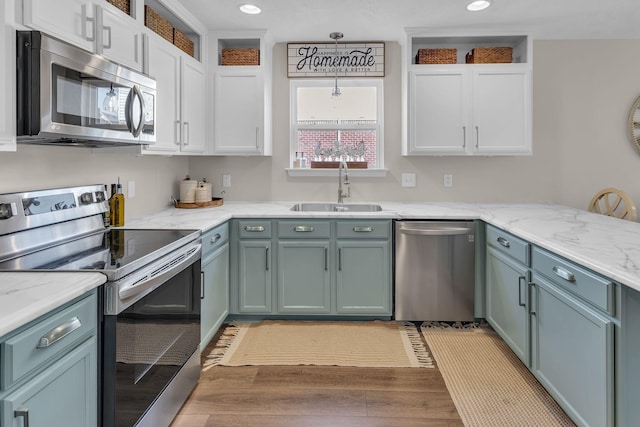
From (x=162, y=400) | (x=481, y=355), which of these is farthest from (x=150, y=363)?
(x=481, y=355)

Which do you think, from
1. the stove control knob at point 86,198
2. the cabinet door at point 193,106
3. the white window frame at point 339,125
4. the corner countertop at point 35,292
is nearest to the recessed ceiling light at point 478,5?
the white window frame at point 339,125

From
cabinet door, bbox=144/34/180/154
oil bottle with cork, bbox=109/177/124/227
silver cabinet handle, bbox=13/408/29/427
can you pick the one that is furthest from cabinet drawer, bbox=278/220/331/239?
silver cabinet handle, bbox=13/408/29/427

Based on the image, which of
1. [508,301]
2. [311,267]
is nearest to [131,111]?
[311,267]

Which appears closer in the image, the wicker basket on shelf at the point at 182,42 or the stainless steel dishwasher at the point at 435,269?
the wicker basket on shelf at the point at 182,42

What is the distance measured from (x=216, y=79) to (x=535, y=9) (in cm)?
238

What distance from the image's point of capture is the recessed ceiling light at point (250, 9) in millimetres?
2983

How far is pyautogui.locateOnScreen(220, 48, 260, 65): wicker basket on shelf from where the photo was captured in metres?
3.56

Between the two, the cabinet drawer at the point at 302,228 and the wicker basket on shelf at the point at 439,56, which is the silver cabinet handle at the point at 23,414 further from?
the wicker basket on shelf at the point at 439,56

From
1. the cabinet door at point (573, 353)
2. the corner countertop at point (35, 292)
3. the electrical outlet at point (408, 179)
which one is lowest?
the cabinet door at point (573, 353)

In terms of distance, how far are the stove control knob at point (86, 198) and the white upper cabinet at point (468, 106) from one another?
231cm

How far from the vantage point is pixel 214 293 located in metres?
2.83

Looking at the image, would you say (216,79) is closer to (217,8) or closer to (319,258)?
(217,8)

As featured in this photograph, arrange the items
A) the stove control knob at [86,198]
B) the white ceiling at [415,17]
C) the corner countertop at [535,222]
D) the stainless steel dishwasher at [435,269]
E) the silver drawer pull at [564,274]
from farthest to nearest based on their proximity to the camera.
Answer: the stainless steel dishwasher at [435,269], the white ceiling at [415,17], the stove control knob at [86,198], the silver drawer pull at [564,274], the corner countertop at [535,222]

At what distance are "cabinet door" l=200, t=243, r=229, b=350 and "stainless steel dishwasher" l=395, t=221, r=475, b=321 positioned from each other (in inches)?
48.4
